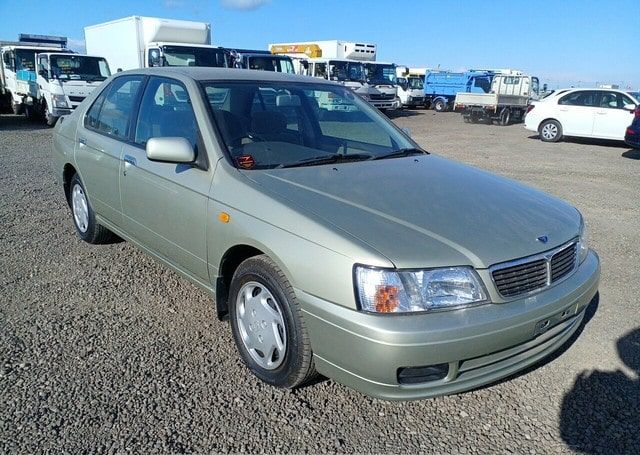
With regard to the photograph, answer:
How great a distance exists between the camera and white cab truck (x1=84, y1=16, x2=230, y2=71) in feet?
48.6

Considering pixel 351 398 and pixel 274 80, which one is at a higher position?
pixel 274 80

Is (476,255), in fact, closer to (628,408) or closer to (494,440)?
(494,440)

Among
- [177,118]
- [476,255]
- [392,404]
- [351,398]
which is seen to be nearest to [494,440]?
[392,404]

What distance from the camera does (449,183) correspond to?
3.10 meters

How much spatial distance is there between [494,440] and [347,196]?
1.41 metres

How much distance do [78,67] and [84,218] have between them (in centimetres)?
1165

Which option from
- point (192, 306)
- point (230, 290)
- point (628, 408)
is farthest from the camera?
point (192, 306)

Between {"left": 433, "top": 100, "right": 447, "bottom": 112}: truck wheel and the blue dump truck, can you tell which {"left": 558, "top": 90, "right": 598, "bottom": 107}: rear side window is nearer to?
the blue dump truck

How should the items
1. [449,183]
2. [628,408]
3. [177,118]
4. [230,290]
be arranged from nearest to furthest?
[628,408], [230,290], [449,183], [177,118]

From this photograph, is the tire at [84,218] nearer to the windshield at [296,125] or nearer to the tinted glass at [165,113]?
the tinted glass at [165,113]

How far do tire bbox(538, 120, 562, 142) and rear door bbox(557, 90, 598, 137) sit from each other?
0.24 metres

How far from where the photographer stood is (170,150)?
2.85 meters

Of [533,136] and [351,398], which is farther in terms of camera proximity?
[533,136]

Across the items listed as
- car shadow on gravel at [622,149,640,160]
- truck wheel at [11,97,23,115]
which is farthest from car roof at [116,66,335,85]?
truck wheel at [11,97,23,115]
